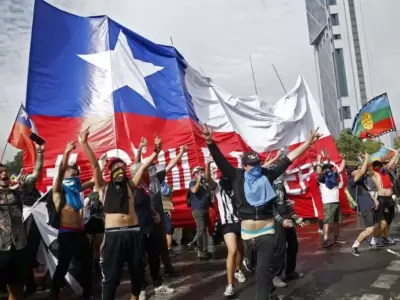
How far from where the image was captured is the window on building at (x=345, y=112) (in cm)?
7038

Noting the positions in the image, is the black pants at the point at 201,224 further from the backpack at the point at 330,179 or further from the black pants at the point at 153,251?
the backpack at the point at 330,179

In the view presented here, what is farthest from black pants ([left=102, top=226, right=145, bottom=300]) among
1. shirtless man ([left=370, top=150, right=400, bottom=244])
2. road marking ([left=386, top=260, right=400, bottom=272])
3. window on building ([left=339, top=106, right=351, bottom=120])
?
window on building ([left=339, top=106, right=351, bottom=120])

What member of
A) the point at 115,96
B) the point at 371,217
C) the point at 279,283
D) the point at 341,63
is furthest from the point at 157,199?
the point at 341,63

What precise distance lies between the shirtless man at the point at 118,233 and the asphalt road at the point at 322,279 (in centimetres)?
141

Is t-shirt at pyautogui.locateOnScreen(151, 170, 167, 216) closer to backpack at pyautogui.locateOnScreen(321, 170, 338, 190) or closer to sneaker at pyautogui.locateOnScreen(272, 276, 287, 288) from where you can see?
sneaker at pyautogui.locateOnScreen(272, 276, 287, 288)

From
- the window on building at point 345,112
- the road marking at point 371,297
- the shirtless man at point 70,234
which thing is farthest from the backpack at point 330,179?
the window on building at point 345,112

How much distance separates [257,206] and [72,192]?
226 centimetres

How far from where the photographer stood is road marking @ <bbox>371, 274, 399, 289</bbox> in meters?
5.70

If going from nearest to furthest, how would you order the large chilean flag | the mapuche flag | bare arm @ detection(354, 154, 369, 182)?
bare arm @ detection(354, 154, 369, 182), the large chilean flag, the mapuche flag

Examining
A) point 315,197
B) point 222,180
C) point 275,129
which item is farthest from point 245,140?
point 222,180

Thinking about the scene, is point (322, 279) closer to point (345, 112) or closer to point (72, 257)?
point (72, 257)

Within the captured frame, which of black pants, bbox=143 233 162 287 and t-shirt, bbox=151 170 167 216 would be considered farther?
t-shirt, bbox=151 170 167 216

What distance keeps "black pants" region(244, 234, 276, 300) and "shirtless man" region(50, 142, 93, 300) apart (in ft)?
6.75

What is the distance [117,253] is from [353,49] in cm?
7435
